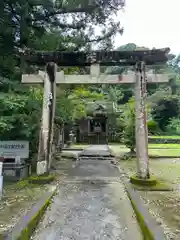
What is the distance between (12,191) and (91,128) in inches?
827

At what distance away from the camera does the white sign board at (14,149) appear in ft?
22.6

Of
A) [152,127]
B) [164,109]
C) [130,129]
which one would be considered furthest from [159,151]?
[164,109]

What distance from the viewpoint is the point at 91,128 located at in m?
26.5

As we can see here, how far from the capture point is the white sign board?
6886 millimetres

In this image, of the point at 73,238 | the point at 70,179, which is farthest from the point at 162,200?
the point at 70,179

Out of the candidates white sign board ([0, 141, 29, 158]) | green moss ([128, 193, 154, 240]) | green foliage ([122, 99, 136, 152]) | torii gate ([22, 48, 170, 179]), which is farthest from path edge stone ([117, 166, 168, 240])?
green foliage ([122, 99, 136, 152])

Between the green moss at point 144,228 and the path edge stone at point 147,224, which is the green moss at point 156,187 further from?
the green moss at point 144,228

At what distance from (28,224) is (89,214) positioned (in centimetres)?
127

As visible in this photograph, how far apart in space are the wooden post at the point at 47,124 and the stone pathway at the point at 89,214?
76 cm

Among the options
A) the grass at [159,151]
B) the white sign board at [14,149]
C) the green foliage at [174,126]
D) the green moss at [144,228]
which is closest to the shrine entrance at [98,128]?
the grass at [159,151]

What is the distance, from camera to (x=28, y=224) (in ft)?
11.0

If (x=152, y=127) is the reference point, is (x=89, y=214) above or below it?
below

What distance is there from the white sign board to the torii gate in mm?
558

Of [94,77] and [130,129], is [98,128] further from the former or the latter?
[94,77]
